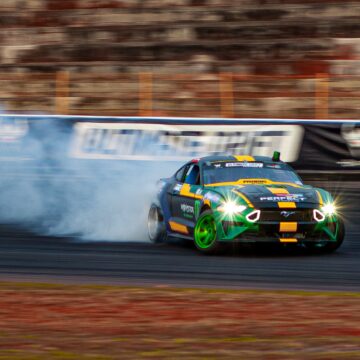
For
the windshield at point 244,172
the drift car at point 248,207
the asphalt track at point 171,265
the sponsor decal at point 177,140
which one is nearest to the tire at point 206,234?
the drift car at point 248,207

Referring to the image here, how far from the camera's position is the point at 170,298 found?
7.66 meters

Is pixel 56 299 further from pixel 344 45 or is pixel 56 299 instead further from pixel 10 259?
pixel 344 45

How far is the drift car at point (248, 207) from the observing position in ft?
34.1

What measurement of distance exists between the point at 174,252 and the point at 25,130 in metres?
8.83

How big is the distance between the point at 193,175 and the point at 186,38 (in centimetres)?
1593

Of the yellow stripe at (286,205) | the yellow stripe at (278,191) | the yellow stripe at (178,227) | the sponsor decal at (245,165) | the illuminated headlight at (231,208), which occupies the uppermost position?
the sponsor decal at (245,165)

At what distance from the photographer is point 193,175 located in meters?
11.7

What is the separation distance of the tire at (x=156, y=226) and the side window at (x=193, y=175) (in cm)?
68

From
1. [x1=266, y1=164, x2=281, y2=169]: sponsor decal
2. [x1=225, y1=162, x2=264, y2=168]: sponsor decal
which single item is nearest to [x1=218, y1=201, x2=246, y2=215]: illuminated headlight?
[x1=225, y1=162, x2=264, y2=168]: sponsor decal

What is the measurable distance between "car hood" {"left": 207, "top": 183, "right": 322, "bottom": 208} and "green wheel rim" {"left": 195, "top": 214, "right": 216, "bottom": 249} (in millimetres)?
345

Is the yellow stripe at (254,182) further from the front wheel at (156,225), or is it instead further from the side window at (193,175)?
the front wheel at (156,225)

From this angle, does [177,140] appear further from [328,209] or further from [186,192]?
[328,209]

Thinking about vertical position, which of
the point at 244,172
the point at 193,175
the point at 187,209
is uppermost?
the point at 244,172

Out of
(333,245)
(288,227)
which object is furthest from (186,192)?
(333,245)
